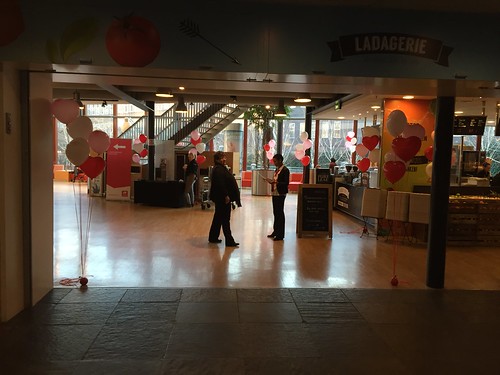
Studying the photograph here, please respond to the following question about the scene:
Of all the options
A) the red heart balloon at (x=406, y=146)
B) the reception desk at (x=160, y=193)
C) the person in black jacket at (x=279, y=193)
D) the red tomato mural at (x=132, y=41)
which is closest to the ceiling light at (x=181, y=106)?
the reception desk at (x=160, y=193)

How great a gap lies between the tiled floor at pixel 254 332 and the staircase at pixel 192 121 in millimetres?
10991

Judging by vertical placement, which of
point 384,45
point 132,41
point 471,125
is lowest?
point 471,125

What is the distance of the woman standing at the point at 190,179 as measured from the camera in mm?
12039

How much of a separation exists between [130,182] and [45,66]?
9909mm

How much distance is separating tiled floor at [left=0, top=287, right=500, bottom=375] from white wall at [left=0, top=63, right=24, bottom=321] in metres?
0.24

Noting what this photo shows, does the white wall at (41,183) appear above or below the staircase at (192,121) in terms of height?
below

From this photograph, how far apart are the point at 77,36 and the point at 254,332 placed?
3170 millimetres

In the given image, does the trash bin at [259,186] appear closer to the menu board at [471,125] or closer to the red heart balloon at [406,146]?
the menu board at [471,125]

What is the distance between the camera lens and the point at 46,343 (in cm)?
360

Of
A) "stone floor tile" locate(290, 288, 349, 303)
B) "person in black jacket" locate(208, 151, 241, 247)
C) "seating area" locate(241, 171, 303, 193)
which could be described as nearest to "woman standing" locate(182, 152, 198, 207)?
"person in black jacket" locate(208, 151, 241, 247)

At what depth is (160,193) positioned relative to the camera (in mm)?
12422

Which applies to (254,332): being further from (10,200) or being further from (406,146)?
(406,146)

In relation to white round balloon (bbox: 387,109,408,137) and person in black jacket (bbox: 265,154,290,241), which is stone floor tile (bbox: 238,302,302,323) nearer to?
white round balloon (bbox: 387,109,408,137)

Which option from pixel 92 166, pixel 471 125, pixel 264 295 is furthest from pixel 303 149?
pixel 92 166
